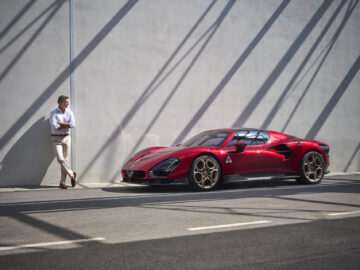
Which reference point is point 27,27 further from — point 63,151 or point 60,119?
point 63,151

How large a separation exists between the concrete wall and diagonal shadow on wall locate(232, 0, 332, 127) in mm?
31

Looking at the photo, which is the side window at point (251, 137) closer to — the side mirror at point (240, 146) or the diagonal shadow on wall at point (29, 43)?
the side mirror at point (240, 146)

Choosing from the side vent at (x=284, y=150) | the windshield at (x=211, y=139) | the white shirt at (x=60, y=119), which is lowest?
the side vent at (x=284, y=150)

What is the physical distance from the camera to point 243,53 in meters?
12.0

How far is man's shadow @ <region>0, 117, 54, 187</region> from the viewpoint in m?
8.78

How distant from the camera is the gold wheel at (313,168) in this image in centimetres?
875

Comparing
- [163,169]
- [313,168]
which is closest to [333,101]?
[313,168]

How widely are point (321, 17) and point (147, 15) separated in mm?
5975

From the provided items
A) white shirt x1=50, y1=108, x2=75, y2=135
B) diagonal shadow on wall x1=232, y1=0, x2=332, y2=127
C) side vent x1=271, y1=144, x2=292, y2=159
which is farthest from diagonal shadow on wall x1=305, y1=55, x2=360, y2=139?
white shirt x1=50, y1=108, x2=75, y2=135

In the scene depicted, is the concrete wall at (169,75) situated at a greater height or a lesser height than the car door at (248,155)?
greater

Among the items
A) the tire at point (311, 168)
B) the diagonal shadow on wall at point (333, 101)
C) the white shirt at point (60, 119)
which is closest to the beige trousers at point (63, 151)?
the white shirt at point (60, 119)

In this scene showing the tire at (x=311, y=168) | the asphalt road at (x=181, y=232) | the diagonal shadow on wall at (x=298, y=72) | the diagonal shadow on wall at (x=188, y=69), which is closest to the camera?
the asphalt road at (x=181, y=232)

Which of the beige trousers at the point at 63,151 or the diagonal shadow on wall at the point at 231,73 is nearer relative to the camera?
the beige trousers at the point at 63,151

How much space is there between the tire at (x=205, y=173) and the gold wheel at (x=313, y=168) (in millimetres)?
2078
